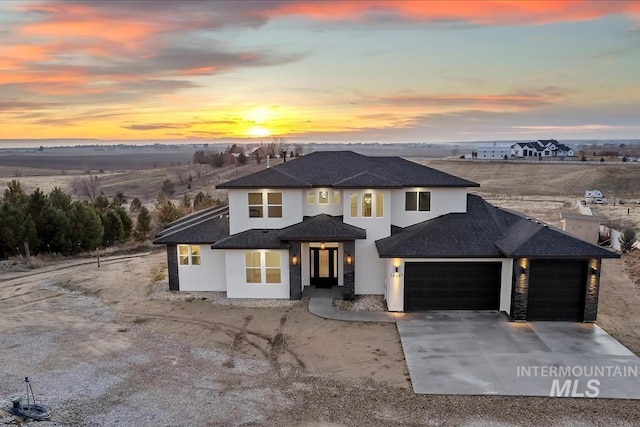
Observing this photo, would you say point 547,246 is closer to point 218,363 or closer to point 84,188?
point 218,363

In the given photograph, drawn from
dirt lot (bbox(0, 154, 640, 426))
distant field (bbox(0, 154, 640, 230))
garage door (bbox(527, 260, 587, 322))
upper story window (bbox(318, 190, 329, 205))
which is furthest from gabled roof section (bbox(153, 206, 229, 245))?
distant field (bbox(0, 154, 640, 230))

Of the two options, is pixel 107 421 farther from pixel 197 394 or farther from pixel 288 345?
pixel 288 345

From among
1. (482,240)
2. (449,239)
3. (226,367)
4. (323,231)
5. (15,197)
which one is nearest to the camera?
(226,367)

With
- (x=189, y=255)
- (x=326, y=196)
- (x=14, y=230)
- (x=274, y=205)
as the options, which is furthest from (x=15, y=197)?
(x=326, y=196)

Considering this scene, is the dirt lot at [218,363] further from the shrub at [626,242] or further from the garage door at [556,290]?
the shrub at [626,242]

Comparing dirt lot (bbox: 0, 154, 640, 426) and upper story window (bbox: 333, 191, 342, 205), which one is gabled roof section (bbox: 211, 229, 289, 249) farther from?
upper story window (bbox: 333, 191, 342, 205)

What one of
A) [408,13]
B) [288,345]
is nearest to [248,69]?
[408,13]

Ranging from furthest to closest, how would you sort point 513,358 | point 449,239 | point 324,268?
1. point 324,268
2. point 449,239
3. point 513,358
